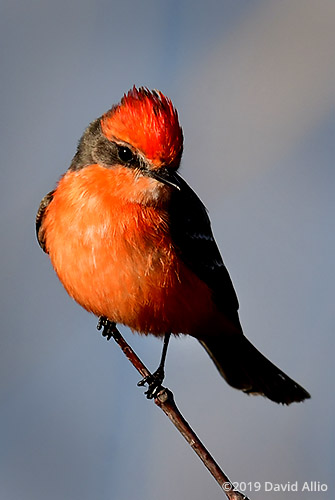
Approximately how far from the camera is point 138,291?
3043 millimetres

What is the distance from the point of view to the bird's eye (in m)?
3.02

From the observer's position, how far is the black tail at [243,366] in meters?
3.73

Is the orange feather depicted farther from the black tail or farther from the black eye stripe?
the black tail

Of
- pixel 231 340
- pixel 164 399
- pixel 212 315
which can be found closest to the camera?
pixel 164 399

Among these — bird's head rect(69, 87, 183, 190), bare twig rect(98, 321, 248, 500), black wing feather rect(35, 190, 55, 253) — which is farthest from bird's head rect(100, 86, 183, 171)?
bare twig rect(98, 321, 248, 500)

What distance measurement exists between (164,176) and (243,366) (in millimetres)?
1267

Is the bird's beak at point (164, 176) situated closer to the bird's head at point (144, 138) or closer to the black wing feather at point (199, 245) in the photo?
the bird's head at point (144, 138)

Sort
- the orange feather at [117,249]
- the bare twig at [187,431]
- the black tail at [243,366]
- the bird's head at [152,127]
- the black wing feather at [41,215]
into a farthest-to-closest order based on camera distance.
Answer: the black tail at [243,366], the black wing feather at [41,215], the orange feather at [117,249], the bird's head at [152,127], the bare twig at [187,431]

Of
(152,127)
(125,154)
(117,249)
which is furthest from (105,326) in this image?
(152,127)

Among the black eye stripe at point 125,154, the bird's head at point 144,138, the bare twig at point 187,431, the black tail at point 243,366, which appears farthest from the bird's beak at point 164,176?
the black tail at point 243,366

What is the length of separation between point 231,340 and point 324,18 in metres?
1.59

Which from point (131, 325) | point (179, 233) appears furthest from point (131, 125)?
point (131, 325)

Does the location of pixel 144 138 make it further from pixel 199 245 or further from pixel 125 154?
pixel 199 245

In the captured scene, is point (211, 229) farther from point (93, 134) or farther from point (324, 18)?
point (324, 18)
